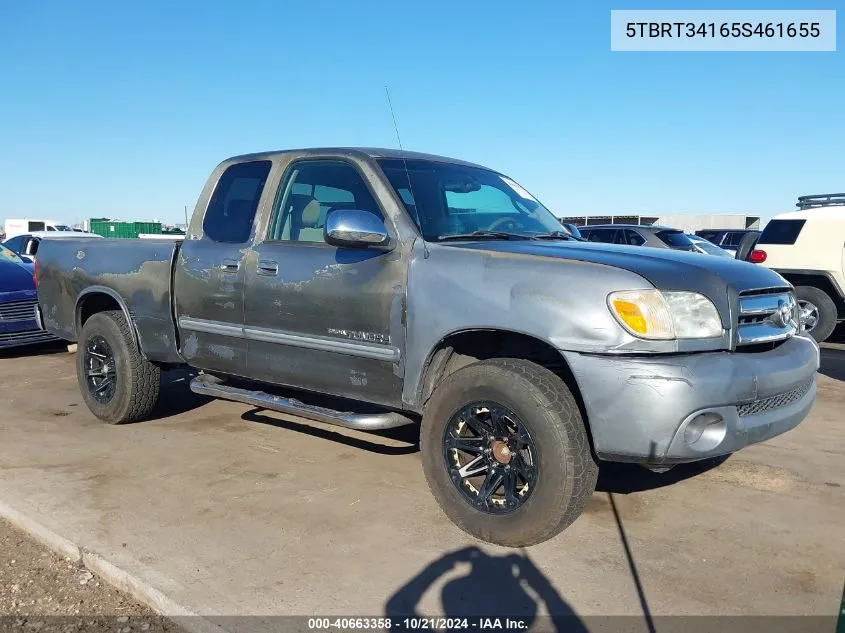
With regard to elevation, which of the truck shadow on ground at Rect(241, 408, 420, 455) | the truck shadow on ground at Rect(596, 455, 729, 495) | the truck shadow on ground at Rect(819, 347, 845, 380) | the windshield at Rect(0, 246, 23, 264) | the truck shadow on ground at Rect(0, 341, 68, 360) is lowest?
the truck shadow on ground at Rect(819, 347, 845, 380)

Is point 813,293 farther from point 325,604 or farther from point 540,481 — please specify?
point 325,604

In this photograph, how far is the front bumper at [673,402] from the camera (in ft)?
9.94

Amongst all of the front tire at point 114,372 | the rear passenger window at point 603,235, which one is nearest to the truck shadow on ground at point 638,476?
the front tire at point 114,372

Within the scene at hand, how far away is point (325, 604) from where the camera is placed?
115 inches

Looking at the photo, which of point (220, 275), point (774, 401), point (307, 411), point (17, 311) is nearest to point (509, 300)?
point (774, 401)

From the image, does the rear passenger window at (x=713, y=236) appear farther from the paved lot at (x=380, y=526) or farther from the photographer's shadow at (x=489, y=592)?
the photographer's shadow at (x=489, y=592)

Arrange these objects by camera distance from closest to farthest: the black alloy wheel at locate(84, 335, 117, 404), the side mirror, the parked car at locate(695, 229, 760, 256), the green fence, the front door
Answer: the side mirror < the front door < the black alloy wheel at locate(84, 335, 117, 404) < the parked car at locate(695, 229, 760, 256) < the green fence

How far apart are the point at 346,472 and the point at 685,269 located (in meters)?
2.35

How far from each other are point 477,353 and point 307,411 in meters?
1.07

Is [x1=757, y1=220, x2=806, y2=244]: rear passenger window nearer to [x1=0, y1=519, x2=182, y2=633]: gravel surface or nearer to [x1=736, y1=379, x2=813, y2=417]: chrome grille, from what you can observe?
[x1=736, y1=379, x2=813, y2=417]: chrome grille

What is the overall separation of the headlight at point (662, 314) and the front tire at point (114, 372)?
3.62 meters

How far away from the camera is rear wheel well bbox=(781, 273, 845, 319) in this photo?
32.6 ft

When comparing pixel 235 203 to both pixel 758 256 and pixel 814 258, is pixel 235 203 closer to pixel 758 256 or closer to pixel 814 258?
pixel 758 256

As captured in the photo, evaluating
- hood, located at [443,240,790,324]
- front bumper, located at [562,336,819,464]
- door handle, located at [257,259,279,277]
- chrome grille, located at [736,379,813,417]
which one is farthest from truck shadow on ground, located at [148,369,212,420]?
chrome grille, located at [736,379,813,417]
